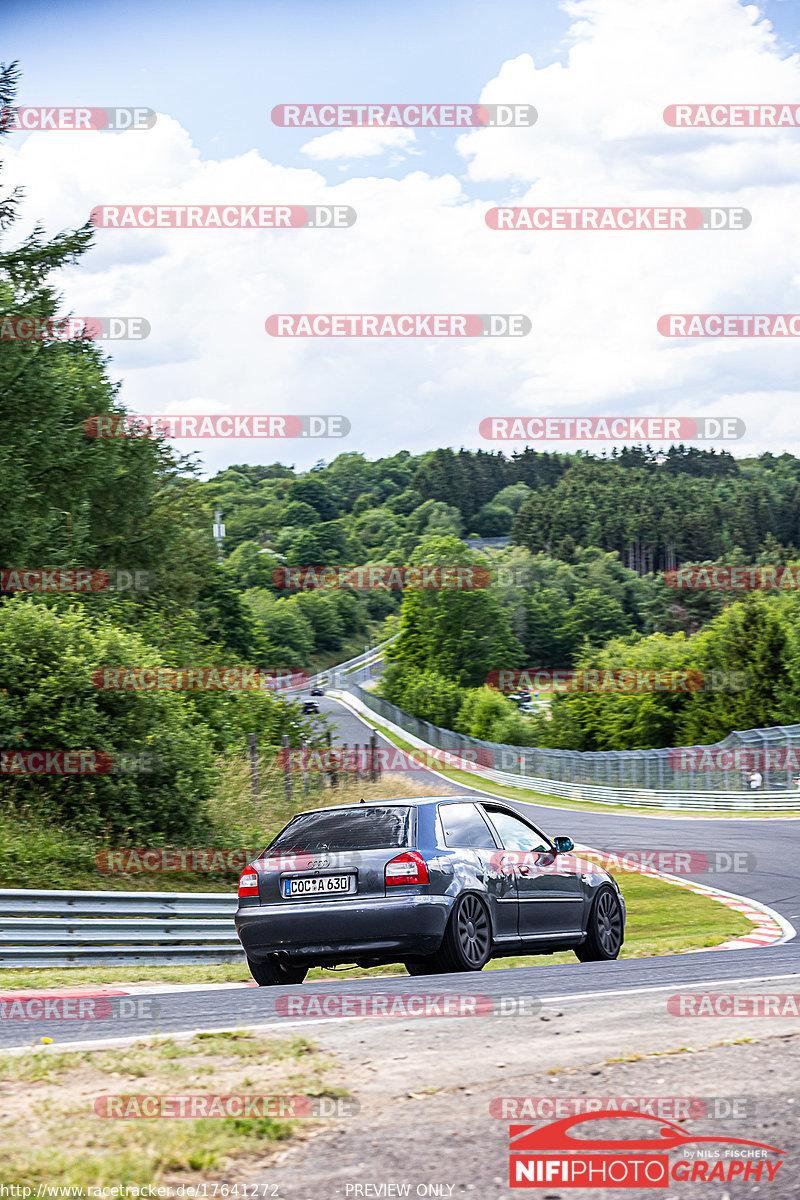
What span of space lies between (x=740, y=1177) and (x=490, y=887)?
525cm

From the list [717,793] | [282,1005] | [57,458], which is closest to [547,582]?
[717,793]

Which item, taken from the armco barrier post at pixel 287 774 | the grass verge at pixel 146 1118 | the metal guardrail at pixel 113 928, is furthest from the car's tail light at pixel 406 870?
the armco barrier post at pixel 287 774

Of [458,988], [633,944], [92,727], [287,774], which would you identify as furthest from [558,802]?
[458,988]

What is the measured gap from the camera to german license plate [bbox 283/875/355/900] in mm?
8703

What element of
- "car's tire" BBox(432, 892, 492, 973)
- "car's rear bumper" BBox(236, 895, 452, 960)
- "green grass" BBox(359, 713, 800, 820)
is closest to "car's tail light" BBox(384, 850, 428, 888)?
"car's rear bumper" BBox(236, 895, 452, 960)

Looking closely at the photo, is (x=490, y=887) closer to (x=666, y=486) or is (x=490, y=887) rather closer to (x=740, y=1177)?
(x=740, y=1177)

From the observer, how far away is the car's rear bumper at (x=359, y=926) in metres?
8.51

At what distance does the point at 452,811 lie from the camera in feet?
30.9

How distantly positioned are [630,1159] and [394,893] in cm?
456

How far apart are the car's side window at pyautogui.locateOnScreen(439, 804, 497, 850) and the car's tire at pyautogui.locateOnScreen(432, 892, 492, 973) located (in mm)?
436

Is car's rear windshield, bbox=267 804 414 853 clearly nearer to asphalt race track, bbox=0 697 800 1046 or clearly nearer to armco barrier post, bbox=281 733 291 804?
asphalt race track, bbox=0 697 800 1046

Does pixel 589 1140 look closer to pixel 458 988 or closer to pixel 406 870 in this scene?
pixel 458 988

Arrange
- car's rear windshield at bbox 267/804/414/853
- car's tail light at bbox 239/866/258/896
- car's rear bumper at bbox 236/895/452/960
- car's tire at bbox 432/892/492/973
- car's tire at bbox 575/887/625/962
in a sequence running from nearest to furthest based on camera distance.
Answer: car's rear bumper at bbox 236/895/452/960, car's tire at bbox 432/892/492/973, car's rear windshield at bbox 267/804/414/853, car's tail light at bbox 239/866/258/896, car's tire at bbox 575/887/625/962

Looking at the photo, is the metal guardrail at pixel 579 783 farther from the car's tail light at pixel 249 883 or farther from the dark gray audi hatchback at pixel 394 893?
the car's tail light at pixel 249 883
